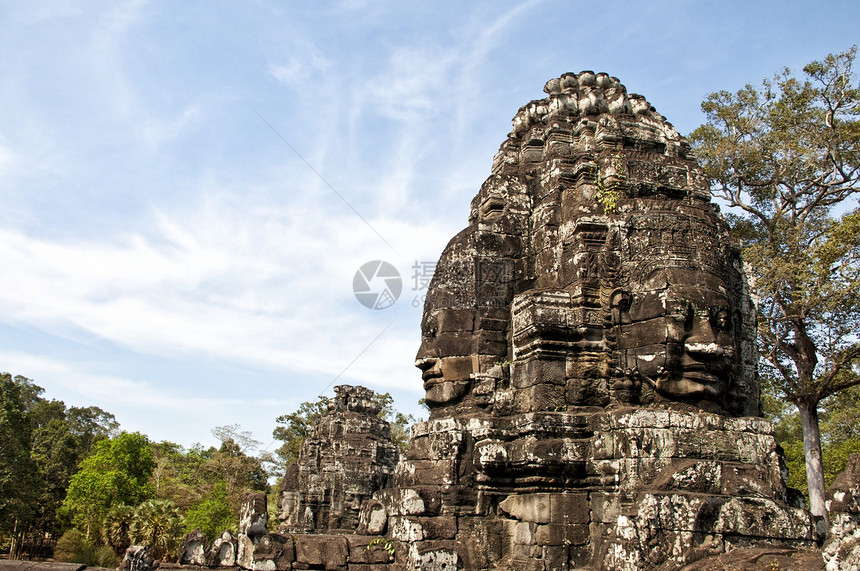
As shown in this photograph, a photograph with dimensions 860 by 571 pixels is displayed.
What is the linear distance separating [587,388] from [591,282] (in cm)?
117

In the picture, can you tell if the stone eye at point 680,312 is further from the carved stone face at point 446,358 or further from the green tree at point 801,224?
the green tree at point 801,224

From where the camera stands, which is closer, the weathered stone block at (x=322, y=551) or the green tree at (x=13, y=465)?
the weathered stone block at (x=322, y=551)

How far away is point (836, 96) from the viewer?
18094 millimetres

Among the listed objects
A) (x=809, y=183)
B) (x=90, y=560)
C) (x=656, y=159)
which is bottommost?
(x=90, y=560)

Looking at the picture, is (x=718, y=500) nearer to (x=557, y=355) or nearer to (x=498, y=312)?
(x=557, y=355)

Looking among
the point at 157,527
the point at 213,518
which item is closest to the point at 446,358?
the point at 213,518

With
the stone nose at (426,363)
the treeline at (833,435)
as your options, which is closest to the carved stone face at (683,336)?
the stone nose at (426,363)

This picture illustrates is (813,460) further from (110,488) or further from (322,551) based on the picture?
(110,488)

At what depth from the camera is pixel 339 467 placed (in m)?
14.6

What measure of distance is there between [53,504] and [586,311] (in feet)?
113

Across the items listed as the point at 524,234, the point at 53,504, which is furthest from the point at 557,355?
the point at 53,504

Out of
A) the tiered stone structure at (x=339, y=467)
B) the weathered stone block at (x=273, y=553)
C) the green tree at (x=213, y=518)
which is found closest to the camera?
the weathered stone block at (x=273, y=553)

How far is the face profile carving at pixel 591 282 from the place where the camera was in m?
6.89

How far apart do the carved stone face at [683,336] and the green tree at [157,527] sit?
2331 centimetres
